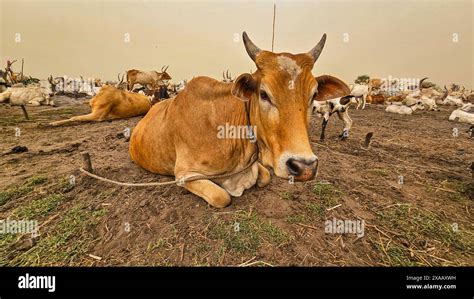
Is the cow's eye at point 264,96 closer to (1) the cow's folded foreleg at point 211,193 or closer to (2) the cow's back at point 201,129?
(2) the cow's back at point 201,129

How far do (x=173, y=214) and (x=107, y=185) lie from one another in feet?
5.27

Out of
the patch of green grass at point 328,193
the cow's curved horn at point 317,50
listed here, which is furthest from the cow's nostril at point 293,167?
the patch of green grass at point 328,193

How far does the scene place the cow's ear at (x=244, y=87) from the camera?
2513mm

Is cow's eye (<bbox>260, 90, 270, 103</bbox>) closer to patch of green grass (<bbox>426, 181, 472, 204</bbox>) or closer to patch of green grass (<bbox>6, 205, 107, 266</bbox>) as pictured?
patch of green grass (<bbox>6, 205, 107, 266</bbox>)

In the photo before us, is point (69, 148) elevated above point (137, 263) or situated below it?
above

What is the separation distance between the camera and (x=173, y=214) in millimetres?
3182

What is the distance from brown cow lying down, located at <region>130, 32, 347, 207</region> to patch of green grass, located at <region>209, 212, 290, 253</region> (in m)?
0.35

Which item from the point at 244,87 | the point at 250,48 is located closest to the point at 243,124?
the point at 244,87

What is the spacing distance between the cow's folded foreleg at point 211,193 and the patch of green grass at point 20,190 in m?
2.85

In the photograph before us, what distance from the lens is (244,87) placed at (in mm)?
2658

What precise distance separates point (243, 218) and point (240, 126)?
122cm

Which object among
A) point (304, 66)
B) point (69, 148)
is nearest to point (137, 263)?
point (304, 66)
